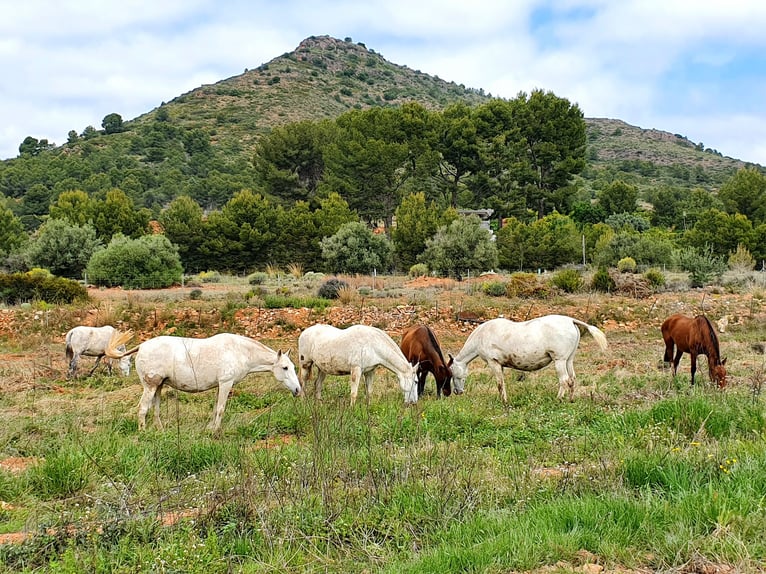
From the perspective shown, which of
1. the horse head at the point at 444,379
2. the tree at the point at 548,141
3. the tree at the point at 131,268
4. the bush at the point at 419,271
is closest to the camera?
the horse head at the point at 444,379

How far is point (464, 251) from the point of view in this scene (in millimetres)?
32219

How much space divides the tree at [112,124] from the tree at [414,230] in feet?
258

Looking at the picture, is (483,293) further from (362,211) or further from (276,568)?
(362,211)

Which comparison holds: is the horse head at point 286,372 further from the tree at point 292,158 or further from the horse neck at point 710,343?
the tree at point 292,158

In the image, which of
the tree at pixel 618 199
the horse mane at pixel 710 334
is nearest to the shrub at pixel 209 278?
the horse mane at pixel 710 334

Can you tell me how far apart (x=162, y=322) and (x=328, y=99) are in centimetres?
10333

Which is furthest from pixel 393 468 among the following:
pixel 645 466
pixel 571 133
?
pixel 571 133

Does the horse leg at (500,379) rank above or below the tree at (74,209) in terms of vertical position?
below

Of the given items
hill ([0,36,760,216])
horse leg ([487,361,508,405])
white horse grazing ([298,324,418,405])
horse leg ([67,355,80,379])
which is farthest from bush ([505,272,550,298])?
hill ([0,36,760,216])

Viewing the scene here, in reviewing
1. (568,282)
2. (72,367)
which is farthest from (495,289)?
(72,367)

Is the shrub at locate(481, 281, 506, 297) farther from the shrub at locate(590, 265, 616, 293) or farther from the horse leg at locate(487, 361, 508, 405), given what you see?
the horse leg at locate(487, 361, 508, 405)

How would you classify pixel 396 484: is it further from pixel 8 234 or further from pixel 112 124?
pixel 112 124

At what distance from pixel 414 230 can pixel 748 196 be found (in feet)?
106

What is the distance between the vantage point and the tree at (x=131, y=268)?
30.6m
